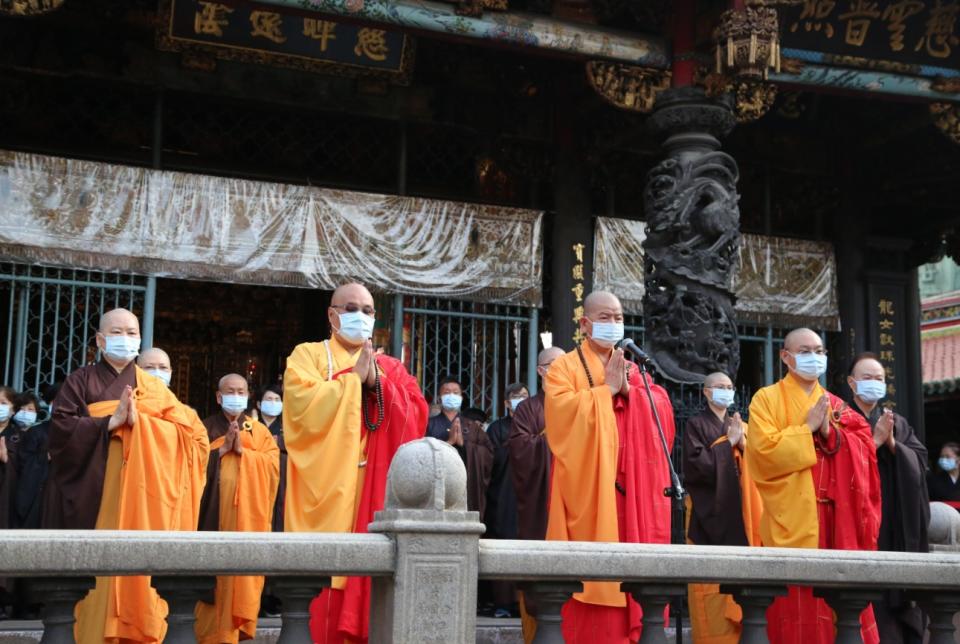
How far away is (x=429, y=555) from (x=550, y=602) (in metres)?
0.55

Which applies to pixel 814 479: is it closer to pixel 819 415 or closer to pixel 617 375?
pixel 819 415

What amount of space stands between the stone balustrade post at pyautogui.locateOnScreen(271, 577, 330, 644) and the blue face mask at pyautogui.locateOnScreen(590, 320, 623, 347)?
2499 millimetres

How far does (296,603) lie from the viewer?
426 centimetres

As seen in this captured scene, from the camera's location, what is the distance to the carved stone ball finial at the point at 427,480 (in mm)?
4234

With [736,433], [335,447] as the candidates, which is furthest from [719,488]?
[335,447]

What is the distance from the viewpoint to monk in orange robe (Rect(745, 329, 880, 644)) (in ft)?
20.5

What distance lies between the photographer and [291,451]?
5.78 metres

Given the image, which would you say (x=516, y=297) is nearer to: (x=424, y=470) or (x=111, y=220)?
(x=111, y=220)

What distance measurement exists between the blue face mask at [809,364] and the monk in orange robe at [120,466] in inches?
124

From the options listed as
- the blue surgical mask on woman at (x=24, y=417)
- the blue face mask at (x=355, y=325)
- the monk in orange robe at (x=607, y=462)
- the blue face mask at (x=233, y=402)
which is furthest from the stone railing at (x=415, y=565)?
the blue surgical mask on woman at (x=24, y=417)

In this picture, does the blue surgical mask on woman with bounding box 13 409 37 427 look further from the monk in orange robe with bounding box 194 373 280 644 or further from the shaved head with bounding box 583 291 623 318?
the shaved head with bounding box 583 291 623 318

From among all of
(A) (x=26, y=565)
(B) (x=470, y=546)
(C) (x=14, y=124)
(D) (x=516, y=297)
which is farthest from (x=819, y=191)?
(A) (x=26, y=565)

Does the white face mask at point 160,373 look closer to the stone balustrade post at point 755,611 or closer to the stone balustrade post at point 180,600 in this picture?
the stone balustrade post at point 180,600

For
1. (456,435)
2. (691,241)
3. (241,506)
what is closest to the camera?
(241,506)
